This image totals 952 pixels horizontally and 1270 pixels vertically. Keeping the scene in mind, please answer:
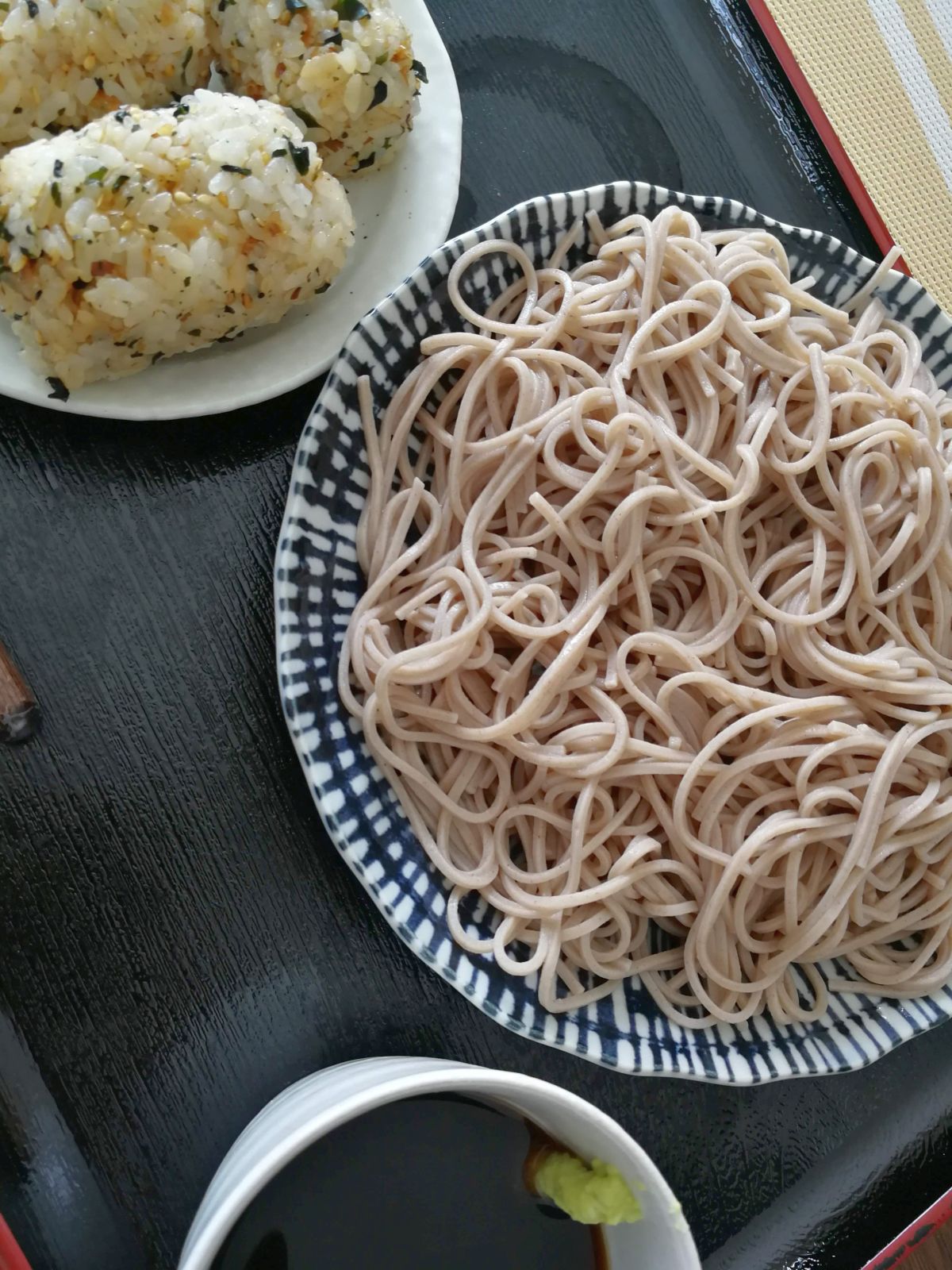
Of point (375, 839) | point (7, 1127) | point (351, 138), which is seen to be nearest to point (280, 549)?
point (375, 839)

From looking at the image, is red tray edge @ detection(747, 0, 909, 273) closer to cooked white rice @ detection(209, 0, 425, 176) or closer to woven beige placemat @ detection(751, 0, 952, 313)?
woven beige placemat @ detection(751, 0, 952, 313)

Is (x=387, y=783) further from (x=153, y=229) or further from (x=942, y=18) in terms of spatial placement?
(x=942, y=18)

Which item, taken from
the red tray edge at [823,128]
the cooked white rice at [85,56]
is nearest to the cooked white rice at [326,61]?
the cooked white rice at [85,56]

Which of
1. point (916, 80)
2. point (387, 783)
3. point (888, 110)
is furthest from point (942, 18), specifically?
point (387, 783)

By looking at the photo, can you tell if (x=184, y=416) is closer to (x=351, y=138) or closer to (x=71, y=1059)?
(x=351, y=138)

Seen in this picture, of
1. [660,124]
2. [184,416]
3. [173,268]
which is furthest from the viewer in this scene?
[660,124]

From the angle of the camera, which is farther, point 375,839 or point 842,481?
point 842,481
